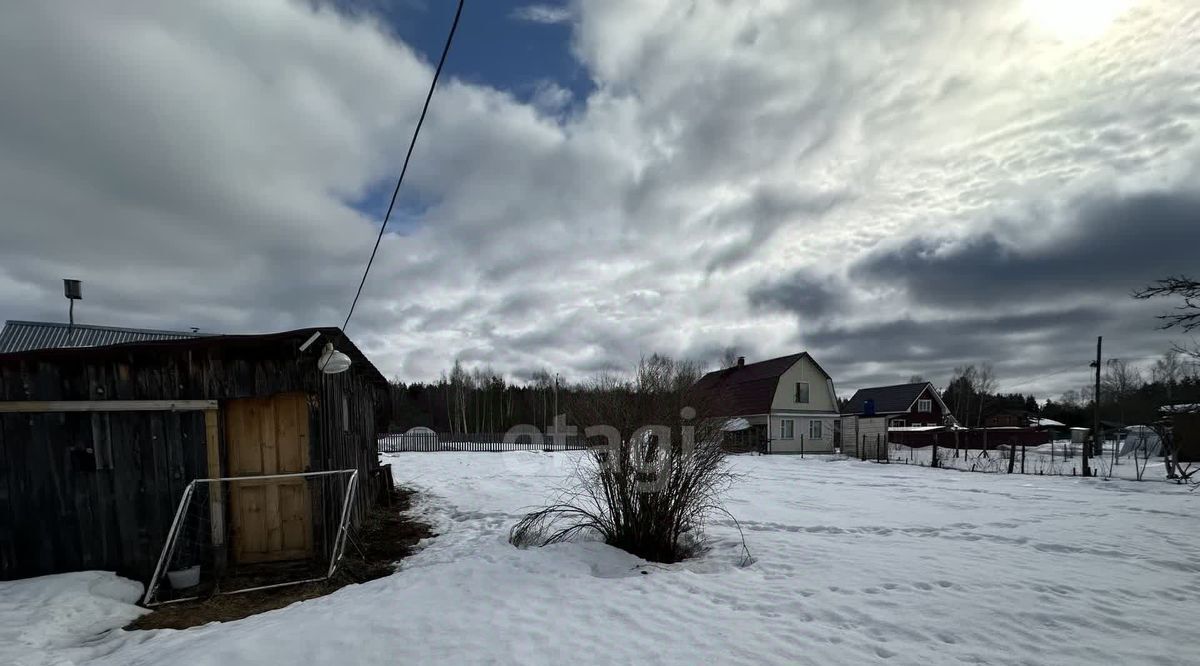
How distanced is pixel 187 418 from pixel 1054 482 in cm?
2028

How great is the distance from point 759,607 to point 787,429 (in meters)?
28.3

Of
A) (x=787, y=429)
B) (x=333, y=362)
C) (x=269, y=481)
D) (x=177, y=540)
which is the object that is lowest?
(x=787, y=429)

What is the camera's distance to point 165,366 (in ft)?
21.5

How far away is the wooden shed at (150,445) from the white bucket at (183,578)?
32cm

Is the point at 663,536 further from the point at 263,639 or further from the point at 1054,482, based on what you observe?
the point at 1054,482

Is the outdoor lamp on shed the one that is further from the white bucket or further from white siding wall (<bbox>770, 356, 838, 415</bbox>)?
white siding wall (<bbox>770, 356, 838, 415</bbox>)

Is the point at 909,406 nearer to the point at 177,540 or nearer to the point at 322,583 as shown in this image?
the point at 322,583

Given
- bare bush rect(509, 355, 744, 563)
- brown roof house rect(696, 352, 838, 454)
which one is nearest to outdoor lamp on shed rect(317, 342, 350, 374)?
bare bush rect(509, 355, 744, 563)

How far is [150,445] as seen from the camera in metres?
6.47

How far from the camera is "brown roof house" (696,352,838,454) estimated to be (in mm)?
30859

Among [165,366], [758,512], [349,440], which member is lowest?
[758,512]

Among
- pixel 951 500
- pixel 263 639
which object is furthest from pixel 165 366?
pixel 951 500

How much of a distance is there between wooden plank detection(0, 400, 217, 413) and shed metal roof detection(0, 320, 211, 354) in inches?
444

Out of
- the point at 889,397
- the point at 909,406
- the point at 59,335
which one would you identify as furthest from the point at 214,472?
the point at 889,397
